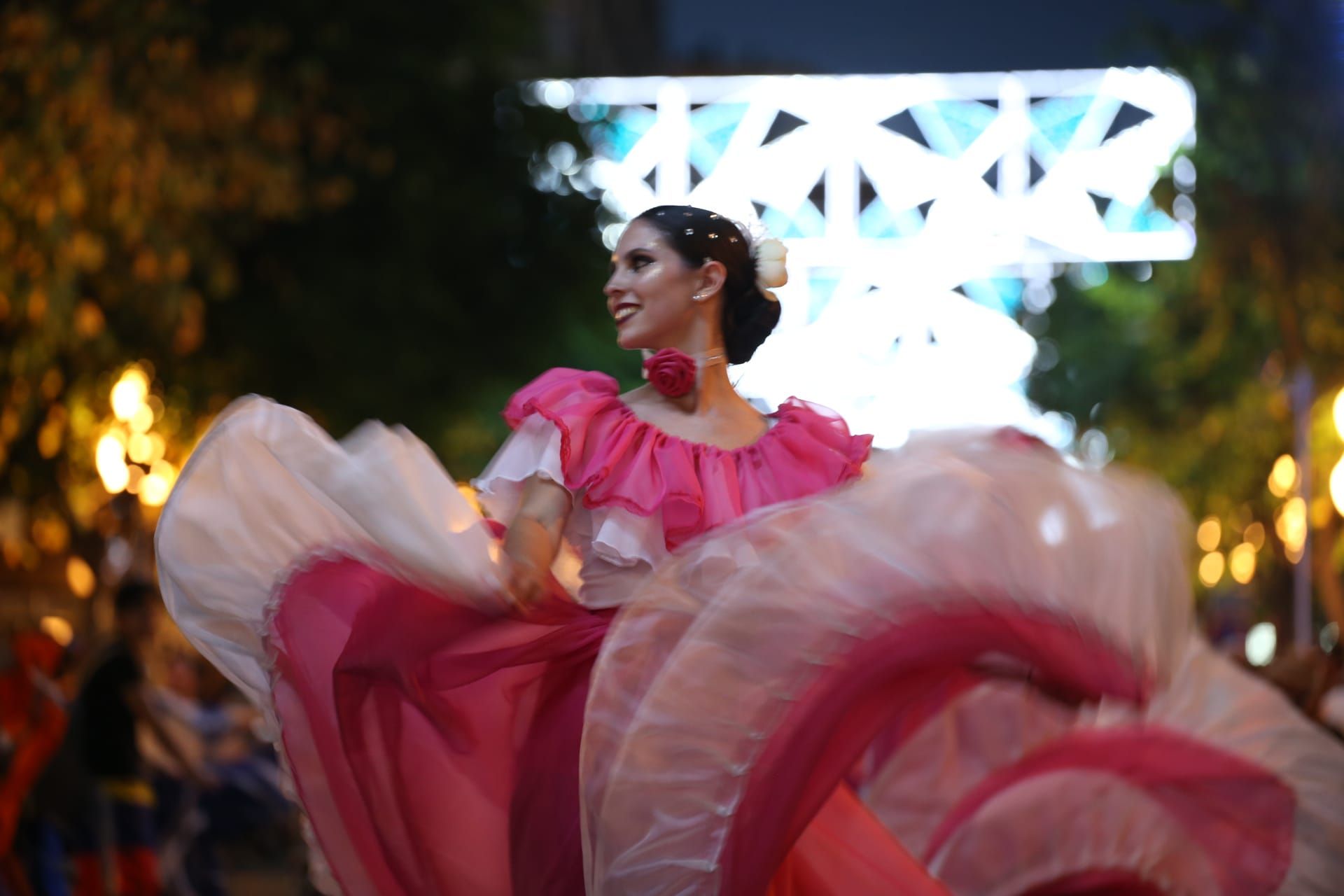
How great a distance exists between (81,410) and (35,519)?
2239 millimetres

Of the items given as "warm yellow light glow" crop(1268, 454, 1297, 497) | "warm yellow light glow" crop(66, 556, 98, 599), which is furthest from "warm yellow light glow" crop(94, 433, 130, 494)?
"warm yellow light glow" crop(1268, 454, 1297, 497)

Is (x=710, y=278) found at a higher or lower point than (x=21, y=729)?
higher

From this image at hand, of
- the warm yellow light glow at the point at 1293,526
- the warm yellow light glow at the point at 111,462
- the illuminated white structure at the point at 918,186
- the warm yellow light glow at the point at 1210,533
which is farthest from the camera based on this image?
the illuminated white structure at the point at 918,186

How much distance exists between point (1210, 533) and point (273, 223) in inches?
848

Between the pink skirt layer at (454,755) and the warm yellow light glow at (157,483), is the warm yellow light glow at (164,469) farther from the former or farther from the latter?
the pink skirt layer at (454,755)

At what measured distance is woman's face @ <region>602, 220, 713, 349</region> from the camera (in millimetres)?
4285

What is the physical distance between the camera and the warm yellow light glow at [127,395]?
15992mm

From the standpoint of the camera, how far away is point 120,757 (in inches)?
347

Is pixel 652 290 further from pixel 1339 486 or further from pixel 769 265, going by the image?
pixel 1339 486

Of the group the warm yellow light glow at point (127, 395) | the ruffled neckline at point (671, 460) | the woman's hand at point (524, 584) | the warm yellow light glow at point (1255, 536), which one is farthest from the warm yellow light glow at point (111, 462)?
the warm yellow light glow at point (1255, 536)

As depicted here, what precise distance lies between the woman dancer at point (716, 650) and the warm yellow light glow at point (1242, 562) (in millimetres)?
29528

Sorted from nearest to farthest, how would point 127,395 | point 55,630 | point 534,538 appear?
point 534,538, point 55,630, point 127,395

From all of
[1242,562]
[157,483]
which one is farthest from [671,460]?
[1242,562]

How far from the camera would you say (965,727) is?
15.1 ft
